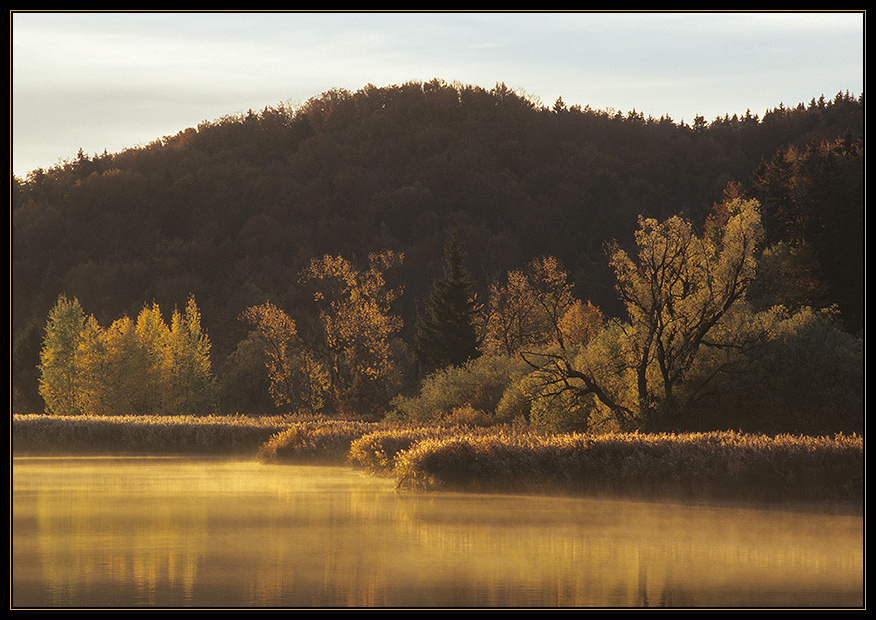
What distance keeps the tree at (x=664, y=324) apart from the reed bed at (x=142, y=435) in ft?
75.4

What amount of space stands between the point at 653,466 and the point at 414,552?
12.7m

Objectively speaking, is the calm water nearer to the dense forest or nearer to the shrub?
the shrub

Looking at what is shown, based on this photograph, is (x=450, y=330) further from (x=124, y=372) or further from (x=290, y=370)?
(x=124, y=372)

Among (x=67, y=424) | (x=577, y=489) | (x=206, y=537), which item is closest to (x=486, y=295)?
(x=67, y=424)

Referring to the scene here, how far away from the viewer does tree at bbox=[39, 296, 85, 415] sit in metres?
84.4

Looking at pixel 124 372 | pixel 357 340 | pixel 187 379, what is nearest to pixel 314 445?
pixel 357 340

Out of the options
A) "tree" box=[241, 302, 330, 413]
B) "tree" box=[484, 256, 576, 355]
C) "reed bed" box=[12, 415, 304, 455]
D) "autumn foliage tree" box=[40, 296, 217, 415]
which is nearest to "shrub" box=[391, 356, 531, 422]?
"reed bed" box=[12, 415, 304, 455]

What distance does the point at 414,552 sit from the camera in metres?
21.0

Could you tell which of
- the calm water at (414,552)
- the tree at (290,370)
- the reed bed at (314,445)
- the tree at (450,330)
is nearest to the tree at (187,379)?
the tree at (290,370)

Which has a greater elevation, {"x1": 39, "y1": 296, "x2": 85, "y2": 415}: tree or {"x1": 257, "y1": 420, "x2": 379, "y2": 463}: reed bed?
{"x1": 39, "y1": 296, "x2": 85, "y2": 415}: tree

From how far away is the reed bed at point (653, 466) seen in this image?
97.3 ft

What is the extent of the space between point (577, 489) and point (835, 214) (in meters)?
30.6

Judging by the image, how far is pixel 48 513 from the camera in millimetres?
28266

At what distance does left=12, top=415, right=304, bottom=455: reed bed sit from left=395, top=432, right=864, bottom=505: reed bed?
26361 millimetres
